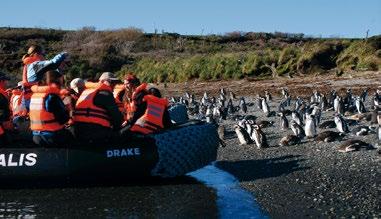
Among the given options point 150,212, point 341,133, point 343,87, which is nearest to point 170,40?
point 343,87

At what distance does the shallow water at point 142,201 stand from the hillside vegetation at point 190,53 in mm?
10263

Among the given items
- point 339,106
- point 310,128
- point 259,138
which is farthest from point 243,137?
point 339,106

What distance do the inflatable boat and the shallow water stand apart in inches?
7.4

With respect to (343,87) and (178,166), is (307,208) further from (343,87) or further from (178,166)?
(343,87)

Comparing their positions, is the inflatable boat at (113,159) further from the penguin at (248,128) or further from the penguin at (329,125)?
the penguin at (329,125)

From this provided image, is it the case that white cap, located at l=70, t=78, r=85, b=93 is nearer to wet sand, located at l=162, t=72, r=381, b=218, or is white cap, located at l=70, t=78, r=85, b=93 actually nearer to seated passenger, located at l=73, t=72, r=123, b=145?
seated passenger, located at l=73, t=72, r=123, b=145

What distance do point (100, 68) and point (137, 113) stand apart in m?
32.7

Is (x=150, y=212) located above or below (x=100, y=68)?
below

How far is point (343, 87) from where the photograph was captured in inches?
877

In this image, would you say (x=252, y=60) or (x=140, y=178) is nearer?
(x=140, y=178)

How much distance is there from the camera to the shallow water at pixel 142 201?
651 cm

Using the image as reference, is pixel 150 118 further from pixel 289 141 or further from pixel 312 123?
pixel 312 123

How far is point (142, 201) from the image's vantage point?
7.07 m

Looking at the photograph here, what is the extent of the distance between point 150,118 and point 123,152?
2.19 feet
